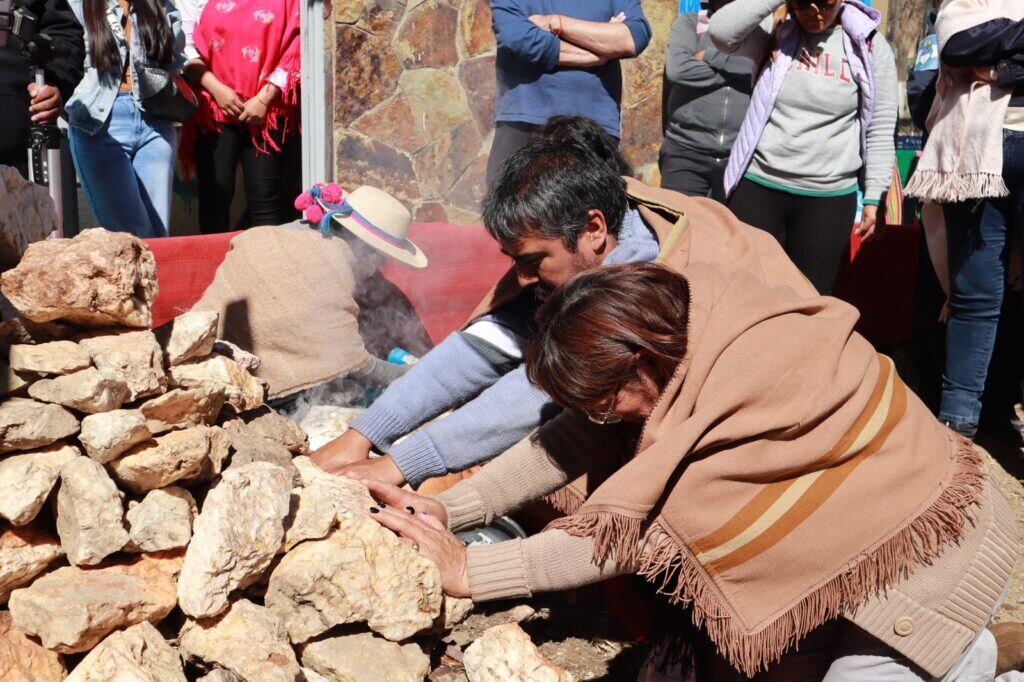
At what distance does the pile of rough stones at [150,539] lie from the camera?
6.40 feet

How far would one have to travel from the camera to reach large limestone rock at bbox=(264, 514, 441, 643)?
2102 mm

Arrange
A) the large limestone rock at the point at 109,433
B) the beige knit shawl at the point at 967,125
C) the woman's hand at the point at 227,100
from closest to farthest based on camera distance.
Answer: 1. the large limestone rock at the point at 109,433
2. the beige knit shawl at the point at 967,125
3. the woman's hand at the point at 227,100

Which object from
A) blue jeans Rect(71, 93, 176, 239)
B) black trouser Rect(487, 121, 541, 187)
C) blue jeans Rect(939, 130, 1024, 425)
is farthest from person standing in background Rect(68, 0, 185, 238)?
blue jeans Rect(939, 130, 1024, 425)

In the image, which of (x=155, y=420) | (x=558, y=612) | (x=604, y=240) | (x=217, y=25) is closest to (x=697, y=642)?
A: (x=558, y=612)

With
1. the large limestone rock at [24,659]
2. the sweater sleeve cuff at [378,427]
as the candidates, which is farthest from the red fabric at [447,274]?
the large limestone rock at [24,659]

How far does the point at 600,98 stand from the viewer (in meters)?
4.21

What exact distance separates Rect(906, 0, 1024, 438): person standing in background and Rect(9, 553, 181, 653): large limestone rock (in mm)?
3227

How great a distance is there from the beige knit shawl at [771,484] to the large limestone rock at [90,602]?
87cm

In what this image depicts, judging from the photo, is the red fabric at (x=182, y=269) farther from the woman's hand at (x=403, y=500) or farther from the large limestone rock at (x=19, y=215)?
the woman's hand at (x=403, y=500)

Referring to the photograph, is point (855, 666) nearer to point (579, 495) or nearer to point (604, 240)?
point (579, 495)

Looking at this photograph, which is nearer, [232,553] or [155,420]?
[232,553]

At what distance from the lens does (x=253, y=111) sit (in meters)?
4.56

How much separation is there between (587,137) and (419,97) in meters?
3.66

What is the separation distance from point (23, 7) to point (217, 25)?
3.59 ft
